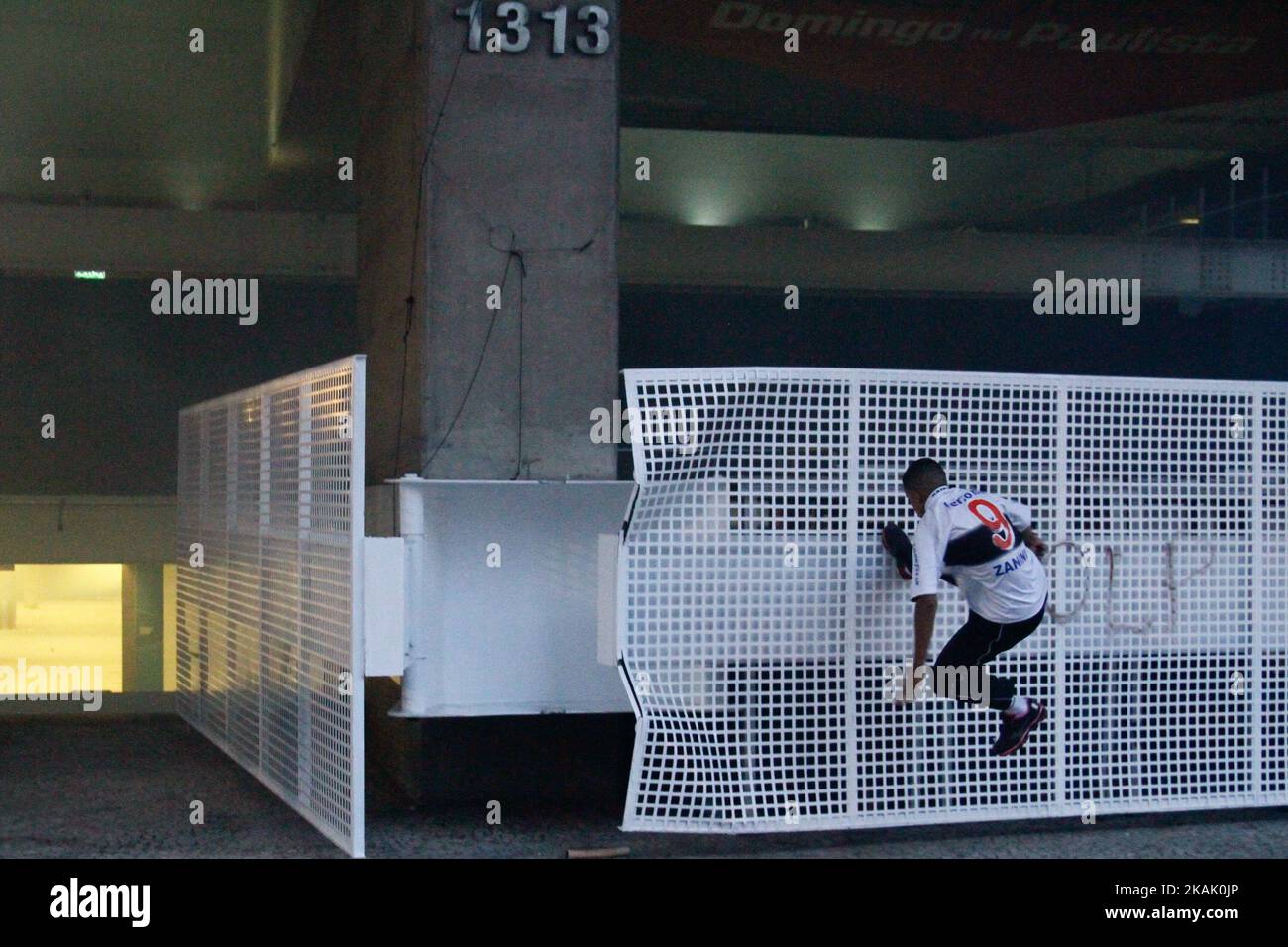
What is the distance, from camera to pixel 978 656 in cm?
635

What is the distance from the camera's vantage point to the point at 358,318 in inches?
331

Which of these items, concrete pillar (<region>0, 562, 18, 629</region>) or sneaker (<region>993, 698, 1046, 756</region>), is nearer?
sneaker (<region>993, 698, 1046, 756</region>)

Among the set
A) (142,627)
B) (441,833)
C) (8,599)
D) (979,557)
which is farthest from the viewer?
(142,627)

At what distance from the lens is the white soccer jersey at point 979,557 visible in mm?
6160

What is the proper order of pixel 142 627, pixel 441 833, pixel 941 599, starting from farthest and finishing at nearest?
pixel 142 627, pixel 941 599, pixel 441 833

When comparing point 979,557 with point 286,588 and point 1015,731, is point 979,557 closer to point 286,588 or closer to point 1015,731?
point 1015,731

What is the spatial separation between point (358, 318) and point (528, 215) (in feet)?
5.89

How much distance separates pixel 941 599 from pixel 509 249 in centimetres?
258

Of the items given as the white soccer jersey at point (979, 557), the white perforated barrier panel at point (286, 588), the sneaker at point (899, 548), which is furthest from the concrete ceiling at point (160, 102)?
the white soccer jersey at point (979, 557)

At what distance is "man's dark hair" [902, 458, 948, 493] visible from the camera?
623 centimetres

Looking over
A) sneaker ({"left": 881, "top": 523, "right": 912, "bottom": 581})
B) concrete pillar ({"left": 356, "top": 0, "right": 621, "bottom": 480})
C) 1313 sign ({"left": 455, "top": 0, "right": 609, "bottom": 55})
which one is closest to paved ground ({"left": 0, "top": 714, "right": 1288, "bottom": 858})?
sneaker ({"left": 881, "top": 523, "right": 912, "bottom": 581})

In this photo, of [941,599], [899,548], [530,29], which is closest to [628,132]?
[530,29]

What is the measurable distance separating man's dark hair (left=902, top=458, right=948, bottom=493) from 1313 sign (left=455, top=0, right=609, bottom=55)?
2549 millimetres

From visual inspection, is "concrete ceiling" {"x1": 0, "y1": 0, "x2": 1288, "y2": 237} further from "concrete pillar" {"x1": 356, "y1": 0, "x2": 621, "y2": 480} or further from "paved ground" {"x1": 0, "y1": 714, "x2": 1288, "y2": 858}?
"paved ground" {"x1": 0, "y1": 714, "x2": 1288, "y2": 858}
